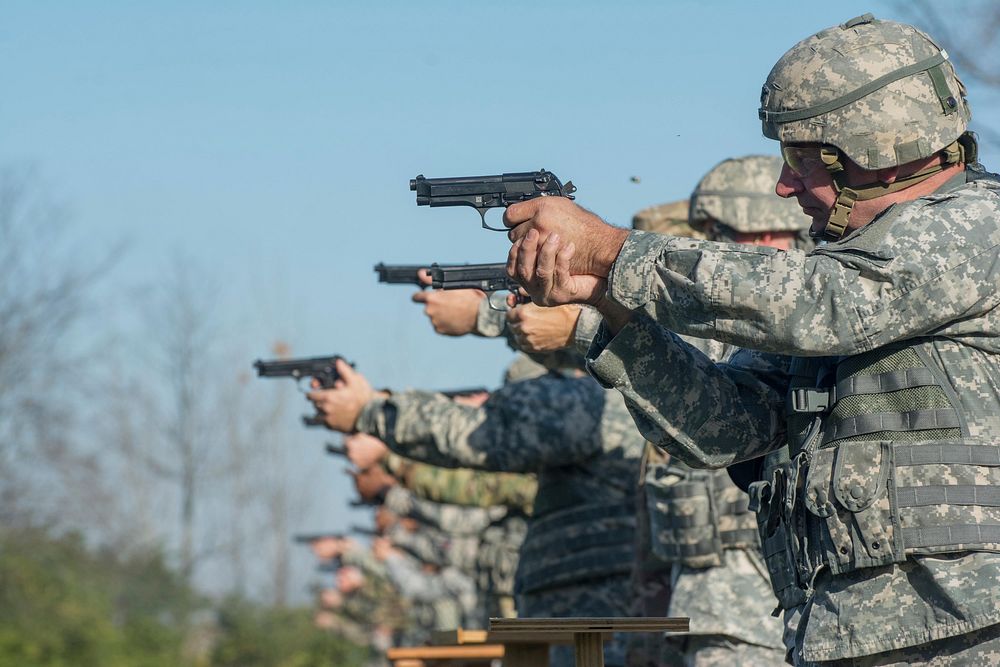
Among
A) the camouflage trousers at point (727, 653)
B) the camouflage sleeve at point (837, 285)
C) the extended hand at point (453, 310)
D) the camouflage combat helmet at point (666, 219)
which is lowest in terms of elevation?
the camouflage trousers at point (727, 653)

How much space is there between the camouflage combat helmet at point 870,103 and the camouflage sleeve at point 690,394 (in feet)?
1.68

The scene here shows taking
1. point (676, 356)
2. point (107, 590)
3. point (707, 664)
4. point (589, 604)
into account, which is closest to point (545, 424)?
point (589, 604)

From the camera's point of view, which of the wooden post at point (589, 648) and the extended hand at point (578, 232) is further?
the wooden post at point (589, 648)

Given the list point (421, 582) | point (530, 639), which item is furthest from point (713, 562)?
point (421, 582)

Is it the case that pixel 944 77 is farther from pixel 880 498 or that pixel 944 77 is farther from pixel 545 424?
pixel 545 424

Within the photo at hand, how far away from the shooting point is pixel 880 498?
3.73 m

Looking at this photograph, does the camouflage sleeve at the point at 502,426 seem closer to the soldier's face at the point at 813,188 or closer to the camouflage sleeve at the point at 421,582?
the soldier's face at the point at 813,188

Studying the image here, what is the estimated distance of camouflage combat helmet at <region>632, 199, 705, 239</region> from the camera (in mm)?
8047

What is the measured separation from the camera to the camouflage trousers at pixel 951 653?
11.8ft

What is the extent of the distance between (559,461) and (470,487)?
3.29 metres

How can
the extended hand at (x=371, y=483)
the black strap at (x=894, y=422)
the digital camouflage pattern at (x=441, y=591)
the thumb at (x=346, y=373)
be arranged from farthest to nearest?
the digital camouflage pattern at (x=441, y=591) → the extended hand at (x=371, y=483) → the thumb at (x=346, y=373) → the black strap at (x=894, y=422)

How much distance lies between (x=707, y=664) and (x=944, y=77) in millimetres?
2893

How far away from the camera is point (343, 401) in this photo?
8.75 m

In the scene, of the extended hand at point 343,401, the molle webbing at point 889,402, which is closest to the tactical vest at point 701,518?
the molle webbing at point 889,402
